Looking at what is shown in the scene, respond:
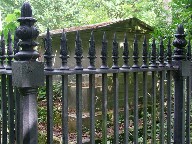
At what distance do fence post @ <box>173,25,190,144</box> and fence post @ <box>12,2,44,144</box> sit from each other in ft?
5.47

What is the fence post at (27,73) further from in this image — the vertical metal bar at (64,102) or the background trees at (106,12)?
the background trees at (106,12)

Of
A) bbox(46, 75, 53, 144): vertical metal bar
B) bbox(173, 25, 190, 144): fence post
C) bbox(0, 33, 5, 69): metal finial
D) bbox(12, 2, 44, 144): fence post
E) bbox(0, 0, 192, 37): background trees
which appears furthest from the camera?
bbox(0, 0, 192, 37): background trees

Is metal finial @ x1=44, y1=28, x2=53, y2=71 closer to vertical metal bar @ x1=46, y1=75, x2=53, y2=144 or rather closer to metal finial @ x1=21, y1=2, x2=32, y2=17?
vertical metal bar @ x1=46, y1=75, x2=53, y2=144

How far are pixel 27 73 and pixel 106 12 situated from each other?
14548mm

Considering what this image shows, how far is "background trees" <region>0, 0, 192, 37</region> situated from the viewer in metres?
5.73

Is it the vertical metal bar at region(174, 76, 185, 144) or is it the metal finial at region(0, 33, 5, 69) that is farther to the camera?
the vertical metal bar at region(174, 76, 185, 144)

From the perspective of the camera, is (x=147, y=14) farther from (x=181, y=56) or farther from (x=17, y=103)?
(x=17, y=103)

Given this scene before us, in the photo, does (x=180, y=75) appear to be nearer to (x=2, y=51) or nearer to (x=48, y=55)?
(x=48, y=55)

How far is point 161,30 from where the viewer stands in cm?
596

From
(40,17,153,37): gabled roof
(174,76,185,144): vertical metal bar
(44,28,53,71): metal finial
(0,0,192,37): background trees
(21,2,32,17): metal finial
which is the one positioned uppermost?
(0,0,192,37): background trees

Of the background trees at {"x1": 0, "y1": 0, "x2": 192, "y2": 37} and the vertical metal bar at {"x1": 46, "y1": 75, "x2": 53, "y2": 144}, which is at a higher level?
the background trees at {"x1": 0, "y1": 0, "x2": 192, "y2": 37}

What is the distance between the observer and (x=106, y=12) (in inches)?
632

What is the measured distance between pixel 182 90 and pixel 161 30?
10.0 ft

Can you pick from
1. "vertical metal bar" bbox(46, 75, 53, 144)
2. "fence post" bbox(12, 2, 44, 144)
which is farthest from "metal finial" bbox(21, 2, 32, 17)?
"vertical metal bar" bbox(46, 75, 53, 144)
